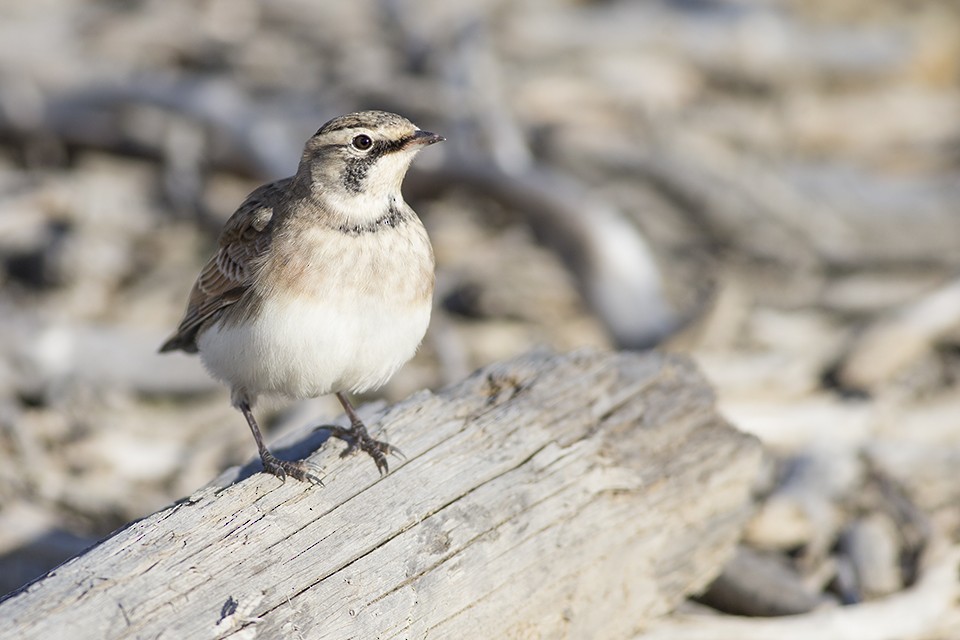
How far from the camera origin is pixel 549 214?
10.5 metres

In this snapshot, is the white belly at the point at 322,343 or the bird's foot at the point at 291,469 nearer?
the bird's foot at the point at 291,469

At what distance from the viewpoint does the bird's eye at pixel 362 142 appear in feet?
19.2

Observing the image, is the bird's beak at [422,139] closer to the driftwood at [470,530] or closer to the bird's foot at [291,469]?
the driftwood at [470,530]

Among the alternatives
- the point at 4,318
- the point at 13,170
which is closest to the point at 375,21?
the point at 13,170

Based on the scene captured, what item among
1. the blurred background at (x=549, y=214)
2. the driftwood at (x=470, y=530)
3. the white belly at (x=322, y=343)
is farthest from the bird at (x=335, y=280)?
the blurred background at (x=549, y=214)

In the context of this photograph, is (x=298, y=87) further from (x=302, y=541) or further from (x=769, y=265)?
(x=302, y=541)

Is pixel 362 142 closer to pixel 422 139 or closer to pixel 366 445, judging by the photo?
pixel 422 139

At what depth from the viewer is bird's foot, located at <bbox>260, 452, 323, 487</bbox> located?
5238mm

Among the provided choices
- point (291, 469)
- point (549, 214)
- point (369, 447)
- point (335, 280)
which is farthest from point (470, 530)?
point (549, 214)

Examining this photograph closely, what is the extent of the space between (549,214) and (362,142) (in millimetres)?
4728

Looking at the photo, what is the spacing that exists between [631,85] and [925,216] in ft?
12.4

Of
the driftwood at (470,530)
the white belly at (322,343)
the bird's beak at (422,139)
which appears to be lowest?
the driftwood at (470,530)

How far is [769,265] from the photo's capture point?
11.6 meters

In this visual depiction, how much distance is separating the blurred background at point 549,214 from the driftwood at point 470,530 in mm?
1698
